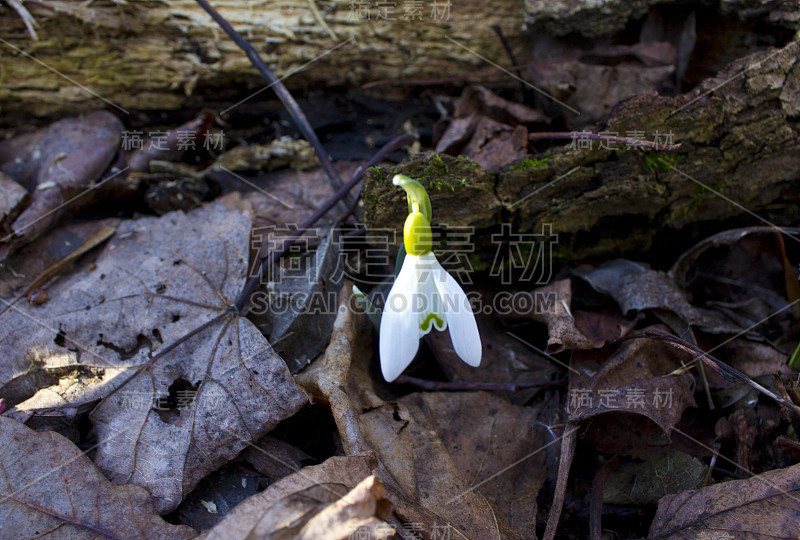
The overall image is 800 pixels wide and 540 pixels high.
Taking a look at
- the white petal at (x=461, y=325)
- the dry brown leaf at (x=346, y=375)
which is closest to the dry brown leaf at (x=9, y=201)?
the dry brown leaf at (x=346, y=375)

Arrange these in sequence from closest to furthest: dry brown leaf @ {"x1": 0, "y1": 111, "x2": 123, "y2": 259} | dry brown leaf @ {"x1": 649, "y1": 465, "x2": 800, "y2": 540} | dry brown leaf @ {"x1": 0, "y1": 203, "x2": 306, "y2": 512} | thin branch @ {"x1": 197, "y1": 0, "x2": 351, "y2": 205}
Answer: dry brown leaf @ {"x1": 649, "y1": 465, "x2": 800, "y2": 540} → dry brown leaf @ {"x1": 0, "y1": 203, "x2": 306, "y2": 512} → dry brown leaf @ {"x1": 0, "y1": 111, "x2": 123, "y2": 259} → thin branch @ {"x1": 197, "y1": 0, "x2": 351, "y2": 205}

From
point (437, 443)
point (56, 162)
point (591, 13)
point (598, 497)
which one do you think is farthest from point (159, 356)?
point (591, 13)

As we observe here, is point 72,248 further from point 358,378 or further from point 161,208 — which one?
point 358,378

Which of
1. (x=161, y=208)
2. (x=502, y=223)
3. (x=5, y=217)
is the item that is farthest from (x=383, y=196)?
(x=5, y=217)

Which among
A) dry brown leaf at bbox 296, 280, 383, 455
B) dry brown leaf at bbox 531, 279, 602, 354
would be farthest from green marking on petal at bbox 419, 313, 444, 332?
dry brown leaf at bbox 531, 279, 602, 354

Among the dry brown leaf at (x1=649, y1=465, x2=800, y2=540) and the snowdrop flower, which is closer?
the dry brown leaf at (x1=649, y1=465, x2=800, y2=540)

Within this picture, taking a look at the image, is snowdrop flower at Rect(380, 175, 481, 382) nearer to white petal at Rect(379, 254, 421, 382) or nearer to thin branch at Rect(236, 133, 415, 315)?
white petal at Rect(379, 254, 421, 382)

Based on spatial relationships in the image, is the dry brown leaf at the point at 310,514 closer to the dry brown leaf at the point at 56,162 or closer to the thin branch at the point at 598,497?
the thin branch at the point at 598,497
